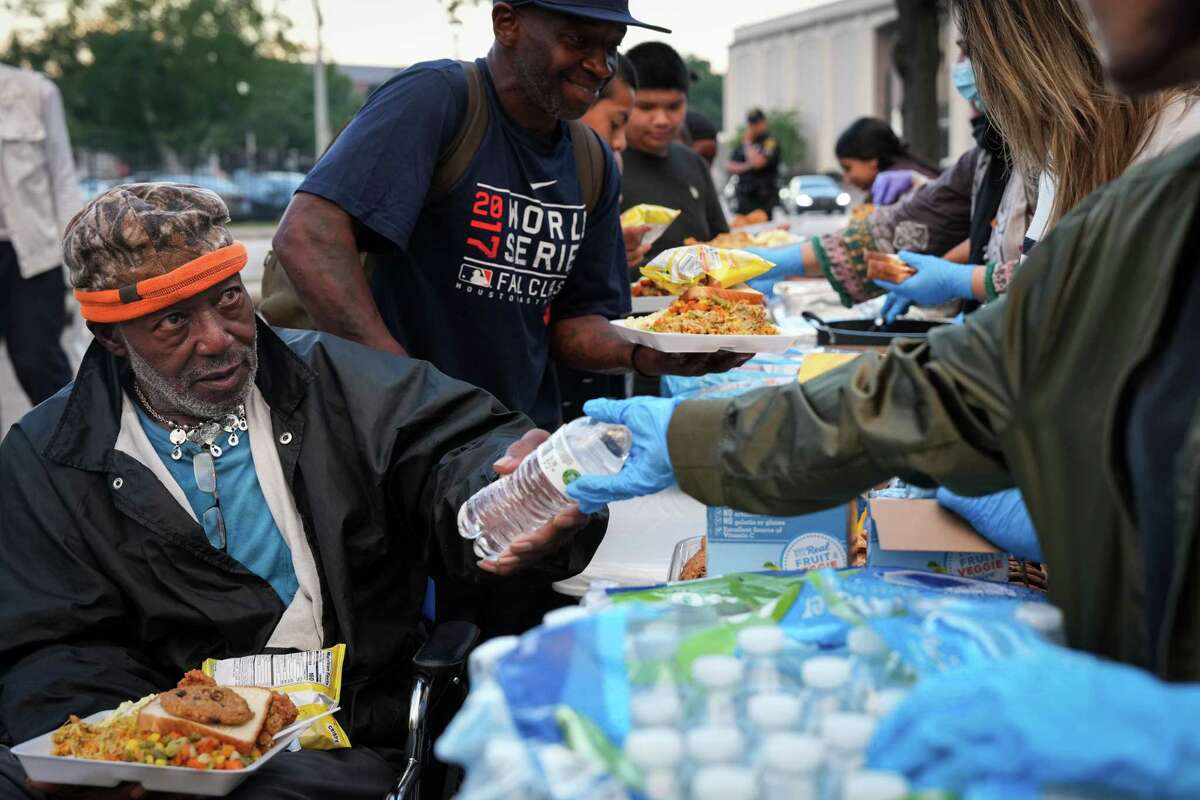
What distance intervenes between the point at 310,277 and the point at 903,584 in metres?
1.82

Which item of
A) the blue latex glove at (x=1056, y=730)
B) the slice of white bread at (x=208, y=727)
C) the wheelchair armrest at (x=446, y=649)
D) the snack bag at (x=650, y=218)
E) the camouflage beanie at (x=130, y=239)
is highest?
the camouflage beanie at (x=130, y=239)

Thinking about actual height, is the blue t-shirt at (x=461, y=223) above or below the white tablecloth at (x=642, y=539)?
above

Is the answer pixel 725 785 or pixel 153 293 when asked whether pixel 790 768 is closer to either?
pixel 725 785

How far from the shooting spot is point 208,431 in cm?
290

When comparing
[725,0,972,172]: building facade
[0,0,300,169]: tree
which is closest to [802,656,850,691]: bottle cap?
[0,0,300,169]: tree

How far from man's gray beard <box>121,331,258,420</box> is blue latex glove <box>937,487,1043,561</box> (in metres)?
1.54

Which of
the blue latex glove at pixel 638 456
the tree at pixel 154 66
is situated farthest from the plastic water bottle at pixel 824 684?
the tree at pixel 154 66

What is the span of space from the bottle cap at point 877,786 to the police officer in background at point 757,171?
43.5ft

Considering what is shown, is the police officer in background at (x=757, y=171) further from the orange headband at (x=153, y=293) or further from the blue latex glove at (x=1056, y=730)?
the blue latex glove at (x=1056, y=730)

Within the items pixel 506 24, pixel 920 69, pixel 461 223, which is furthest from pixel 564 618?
pixel 920 69

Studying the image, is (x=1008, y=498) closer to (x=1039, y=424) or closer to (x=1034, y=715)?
(x=1039, y=424)

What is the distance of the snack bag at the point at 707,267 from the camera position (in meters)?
3.91

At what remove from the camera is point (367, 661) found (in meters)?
2.83

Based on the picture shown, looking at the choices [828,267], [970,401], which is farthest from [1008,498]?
[828,267]
